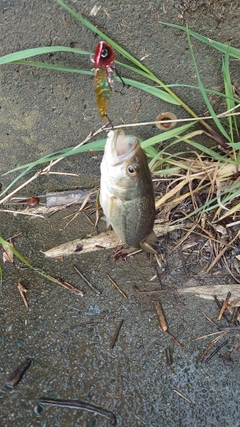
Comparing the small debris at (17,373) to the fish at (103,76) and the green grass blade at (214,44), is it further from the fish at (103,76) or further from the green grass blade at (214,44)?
the green grass blade at (214,44)

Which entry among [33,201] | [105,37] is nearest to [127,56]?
[105,37]

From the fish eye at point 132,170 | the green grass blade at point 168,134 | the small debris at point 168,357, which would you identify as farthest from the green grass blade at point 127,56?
the small debris at point 168,357

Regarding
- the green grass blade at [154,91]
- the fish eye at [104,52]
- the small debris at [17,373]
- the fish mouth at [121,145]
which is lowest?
the small debris at [17,373]

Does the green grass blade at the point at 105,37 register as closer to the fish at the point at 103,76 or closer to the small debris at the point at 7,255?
the fish at the point at 103,76

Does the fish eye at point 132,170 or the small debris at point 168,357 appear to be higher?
the fish eye at point 132,170

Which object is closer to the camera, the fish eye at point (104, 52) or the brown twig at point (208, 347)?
the fish eye at point (104, 52)

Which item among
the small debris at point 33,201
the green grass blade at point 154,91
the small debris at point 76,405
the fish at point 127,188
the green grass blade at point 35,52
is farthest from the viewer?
the small debris at point 33,201

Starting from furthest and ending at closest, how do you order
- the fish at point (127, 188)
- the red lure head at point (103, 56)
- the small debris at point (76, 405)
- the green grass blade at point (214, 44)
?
1. the green grass blade at point (214, 44)
2. the small debris at point (76, 405)
3. the fish at point (127, 188)
4. the red lure head at point (103, 56)


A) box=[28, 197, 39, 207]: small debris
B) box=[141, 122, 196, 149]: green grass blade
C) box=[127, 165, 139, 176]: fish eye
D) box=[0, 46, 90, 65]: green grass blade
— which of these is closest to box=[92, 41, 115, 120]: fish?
box=[127, 165, 139, 176]: fish eye

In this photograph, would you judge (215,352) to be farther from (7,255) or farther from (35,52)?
(35,52)
